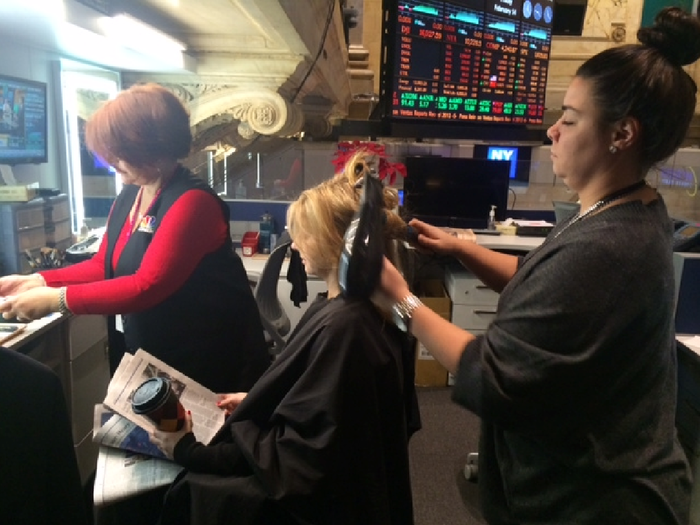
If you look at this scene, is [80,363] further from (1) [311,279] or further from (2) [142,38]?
(1) [311,279]

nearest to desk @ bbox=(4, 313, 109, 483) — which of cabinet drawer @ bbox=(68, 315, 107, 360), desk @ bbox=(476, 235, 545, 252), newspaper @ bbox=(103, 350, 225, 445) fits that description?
cabinet drawer @ bbox=(68, 315, 107, 360)

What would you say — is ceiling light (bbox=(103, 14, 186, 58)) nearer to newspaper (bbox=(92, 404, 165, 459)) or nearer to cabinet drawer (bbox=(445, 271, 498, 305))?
newspaper (bbox=(92, 404, 165, 459))

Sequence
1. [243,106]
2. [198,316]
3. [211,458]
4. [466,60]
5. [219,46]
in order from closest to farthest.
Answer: [211,458] → [198,316] → [219,46] → [243,106] → [466,60]

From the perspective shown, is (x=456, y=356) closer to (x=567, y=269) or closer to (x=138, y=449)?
(x=567, y=269)

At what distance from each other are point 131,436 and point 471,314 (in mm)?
2384

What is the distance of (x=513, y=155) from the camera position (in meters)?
3.86

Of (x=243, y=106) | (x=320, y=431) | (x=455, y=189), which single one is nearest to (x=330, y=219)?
(x=320, y=431)

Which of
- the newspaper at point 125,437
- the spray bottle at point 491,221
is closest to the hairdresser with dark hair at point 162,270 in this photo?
the newspaper at point 125,437

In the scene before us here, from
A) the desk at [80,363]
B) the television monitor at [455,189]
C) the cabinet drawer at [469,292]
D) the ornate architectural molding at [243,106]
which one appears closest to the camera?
the desk at [80,363]

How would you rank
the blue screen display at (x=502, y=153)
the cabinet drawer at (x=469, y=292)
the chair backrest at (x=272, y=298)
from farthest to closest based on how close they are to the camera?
the blue screen display at (x=502, y=153) < the cabinet drawer at (x=469, y=292) < the chair backrest at (x=272, y=298)

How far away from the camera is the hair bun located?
907 mm

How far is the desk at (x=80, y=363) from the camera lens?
1.84 m

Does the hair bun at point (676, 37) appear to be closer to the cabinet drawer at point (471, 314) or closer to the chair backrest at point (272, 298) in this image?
the chair backrest at point (272, 298)

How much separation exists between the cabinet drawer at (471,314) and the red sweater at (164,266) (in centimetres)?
207
